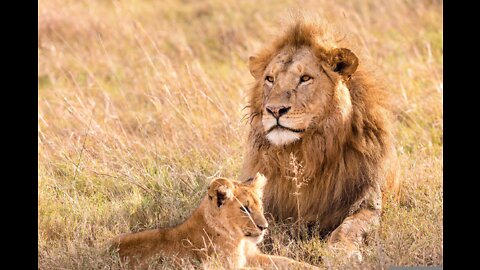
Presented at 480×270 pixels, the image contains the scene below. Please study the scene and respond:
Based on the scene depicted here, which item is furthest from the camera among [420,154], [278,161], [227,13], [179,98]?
[227,13]

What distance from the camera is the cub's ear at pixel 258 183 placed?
5.36 meters

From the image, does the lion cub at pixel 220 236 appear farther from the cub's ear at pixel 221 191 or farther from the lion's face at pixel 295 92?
the lion's face at pixel 295 92

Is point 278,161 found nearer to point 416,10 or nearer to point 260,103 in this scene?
point 260,103

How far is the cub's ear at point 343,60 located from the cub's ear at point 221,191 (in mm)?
1122

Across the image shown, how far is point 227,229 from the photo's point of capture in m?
5.17

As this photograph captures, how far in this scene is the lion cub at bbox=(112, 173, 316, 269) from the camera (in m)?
5.11

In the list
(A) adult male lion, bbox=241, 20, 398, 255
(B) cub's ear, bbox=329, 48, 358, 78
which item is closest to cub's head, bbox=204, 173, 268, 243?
(A) adult male lion, bbox=241, 20, 398, 255

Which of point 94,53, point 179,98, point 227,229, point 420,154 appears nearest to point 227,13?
point 94,53

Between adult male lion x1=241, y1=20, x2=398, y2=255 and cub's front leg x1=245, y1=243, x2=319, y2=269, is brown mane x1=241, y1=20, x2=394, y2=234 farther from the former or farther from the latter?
cub's front leg x1=245, y1=243, x2=319, y2=269

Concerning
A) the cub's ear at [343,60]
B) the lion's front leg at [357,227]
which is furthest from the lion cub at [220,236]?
the cub's ear at [343,60]

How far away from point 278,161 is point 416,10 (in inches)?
276

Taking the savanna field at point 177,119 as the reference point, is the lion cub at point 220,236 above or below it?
above

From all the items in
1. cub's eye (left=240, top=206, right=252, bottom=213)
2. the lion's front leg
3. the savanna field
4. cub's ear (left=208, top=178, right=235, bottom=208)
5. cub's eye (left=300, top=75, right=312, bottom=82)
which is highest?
cub's eye (left=300, top=75, right=312, bottom=82)
